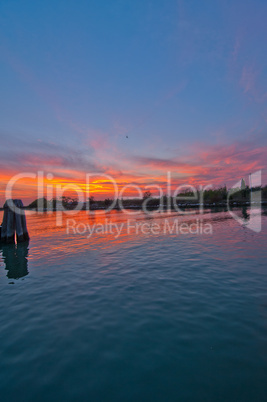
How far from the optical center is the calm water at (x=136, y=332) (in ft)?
12.8

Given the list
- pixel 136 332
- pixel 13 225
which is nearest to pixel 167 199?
pixel 13 225

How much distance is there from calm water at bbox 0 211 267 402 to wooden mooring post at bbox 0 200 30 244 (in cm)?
973

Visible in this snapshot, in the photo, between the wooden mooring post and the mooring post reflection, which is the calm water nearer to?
the mooring post reflection

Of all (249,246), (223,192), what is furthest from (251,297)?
(223,192)

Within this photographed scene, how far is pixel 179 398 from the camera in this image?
3.61 meters

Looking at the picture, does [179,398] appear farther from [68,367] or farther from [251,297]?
[251,297]

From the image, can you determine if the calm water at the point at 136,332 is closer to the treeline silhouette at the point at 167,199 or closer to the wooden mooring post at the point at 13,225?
the wooden mooring post at the point at 13,225

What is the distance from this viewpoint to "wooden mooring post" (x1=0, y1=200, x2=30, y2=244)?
1919 centimetres

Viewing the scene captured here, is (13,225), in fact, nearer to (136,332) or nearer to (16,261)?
(16,261)

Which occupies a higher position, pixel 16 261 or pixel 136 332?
pixel 136 332

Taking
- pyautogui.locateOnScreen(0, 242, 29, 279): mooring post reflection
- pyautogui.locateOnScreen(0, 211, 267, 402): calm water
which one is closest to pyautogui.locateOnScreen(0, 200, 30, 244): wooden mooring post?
pyautogui.locateOnScreen(0, 242, 29, 279): mooring post reflection

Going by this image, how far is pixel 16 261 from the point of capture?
1398 cm

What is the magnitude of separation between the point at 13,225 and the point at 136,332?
1993 centimetres

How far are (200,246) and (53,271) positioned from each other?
1127 cm
